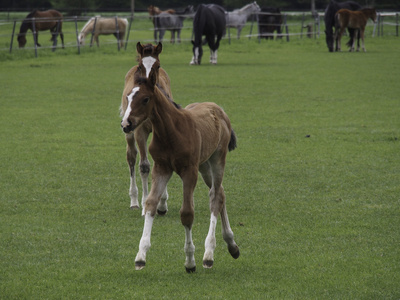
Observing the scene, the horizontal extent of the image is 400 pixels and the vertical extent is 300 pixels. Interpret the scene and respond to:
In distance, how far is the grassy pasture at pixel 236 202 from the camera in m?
5.39

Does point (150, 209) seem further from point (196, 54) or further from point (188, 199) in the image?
point (196, 54)

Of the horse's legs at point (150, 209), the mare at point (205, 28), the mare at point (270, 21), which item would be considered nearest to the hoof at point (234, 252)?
the horse's legs at point (150, 209)

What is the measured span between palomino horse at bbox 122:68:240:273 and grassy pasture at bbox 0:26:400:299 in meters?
0.31

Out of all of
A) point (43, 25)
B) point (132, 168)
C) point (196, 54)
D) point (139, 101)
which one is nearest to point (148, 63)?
point (139, 101)

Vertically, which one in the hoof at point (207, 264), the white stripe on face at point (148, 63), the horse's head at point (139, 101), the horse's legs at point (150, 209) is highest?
the white stripe on face at point (148, 63)

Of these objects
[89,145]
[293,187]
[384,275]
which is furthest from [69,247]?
[89,145]

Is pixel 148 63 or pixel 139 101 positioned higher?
pixel 148 63

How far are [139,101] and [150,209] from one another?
87 centimetres

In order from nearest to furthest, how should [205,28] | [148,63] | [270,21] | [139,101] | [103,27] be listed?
[139,101], [148,63], [205,28], [103,27], [270,21]

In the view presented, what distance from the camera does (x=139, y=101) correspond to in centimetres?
509

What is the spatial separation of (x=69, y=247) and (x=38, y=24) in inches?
1131

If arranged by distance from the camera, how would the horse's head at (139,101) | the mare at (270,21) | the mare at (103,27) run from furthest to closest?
the mare at (270,21)
the mare at (103,27)
the horse's head at (139,101)

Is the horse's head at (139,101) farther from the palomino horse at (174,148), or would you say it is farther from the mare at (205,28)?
the mare at (205,28)

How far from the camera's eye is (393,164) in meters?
10.1
